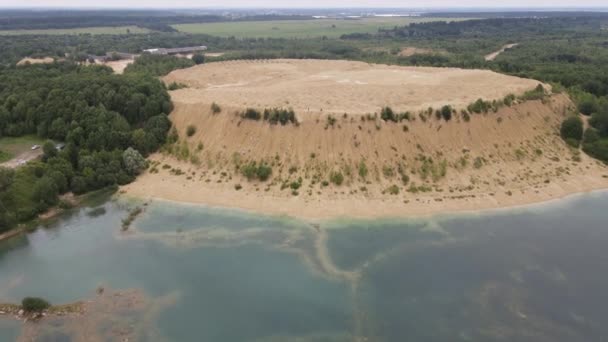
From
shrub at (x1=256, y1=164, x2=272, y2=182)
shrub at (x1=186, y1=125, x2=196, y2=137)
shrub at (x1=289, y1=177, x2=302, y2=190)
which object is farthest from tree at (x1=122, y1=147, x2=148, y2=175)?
shrub at (x1=289, y1=177, x2=302, y2=190)

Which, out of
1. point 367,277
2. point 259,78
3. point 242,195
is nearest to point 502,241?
point 367,277

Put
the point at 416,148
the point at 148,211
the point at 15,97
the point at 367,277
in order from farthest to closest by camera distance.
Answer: the point at 15,97 < the point at 416,148 < the point at 148,211 < the point at 367,277

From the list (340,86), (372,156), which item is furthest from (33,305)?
(340,86)

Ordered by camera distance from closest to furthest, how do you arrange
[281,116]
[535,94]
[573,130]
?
[281,116] < [573,130] < [535,94]

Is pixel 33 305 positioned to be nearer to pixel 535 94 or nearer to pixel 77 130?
pixel 77 130

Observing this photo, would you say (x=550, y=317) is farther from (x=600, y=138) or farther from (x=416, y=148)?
(x=600, y=138)
